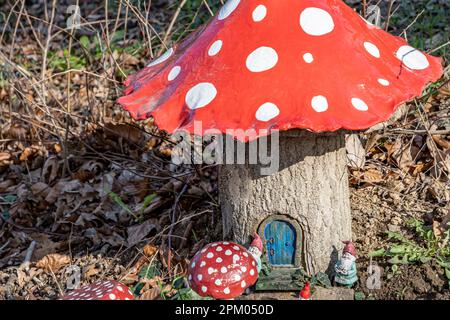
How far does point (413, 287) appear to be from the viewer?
135 inches

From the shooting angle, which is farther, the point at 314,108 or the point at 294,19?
the point at 294,19

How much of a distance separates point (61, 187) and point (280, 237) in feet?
6.65

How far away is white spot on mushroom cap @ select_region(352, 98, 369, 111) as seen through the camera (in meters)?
2.90

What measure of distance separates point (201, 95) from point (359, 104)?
2.20 ft

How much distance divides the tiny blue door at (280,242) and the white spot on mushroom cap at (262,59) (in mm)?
850

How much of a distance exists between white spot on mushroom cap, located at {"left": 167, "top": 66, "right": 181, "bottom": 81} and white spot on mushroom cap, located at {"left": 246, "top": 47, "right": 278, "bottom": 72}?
0.38 metres

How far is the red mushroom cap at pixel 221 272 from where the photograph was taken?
310 cm

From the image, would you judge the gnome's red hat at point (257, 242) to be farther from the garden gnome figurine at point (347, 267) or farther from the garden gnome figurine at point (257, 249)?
the garden gnome figurine at point (347, 267)

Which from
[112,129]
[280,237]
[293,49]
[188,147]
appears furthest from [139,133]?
[293,49]

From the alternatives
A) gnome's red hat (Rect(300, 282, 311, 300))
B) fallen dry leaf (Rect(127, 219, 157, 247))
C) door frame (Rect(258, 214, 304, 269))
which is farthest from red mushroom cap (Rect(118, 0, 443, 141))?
fallen dry leaf (Rect(127, 219, 157, 247))

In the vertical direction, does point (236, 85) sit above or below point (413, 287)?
above

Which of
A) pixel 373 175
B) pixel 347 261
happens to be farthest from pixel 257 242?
pixel 373 175

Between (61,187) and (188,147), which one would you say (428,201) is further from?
(61,187)

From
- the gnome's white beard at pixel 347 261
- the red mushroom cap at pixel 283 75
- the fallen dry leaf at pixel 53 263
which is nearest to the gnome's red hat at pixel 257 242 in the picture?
the gnome's white beard at pixel 347 261
